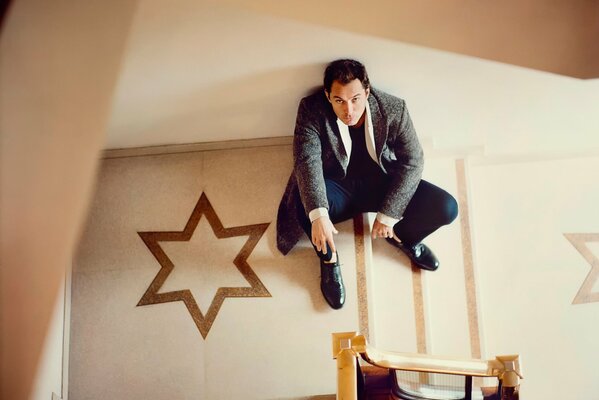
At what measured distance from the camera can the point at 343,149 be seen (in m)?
2.99

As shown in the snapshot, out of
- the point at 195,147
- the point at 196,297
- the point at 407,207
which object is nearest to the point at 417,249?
the point at 407,207

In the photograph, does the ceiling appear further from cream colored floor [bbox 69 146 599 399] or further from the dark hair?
cream colored floor [bbox 69 146 599 399]

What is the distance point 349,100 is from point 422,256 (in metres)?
0.90

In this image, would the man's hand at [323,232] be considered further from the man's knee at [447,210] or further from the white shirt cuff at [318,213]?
the man's knee at [447,210]

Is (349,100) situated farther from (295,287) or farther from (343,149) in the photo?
(295,287)

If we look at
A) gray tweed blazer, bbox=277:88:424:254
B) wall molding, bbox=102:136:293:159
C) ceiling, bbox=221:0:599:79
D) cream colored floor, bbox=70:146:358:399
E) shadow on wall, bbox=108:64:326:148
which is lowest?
cream colored floor, bbox=70:146:358:399

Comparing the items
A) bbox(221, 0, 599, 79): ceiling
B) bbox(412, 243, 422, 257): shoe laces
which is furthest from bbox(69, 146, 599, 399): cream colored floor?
bbox(221, 0, 599, 79): ceiling

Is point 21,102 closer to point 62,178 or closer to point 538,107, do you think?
point 62,178

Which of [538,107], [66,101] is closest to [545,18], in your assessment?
[538,107]

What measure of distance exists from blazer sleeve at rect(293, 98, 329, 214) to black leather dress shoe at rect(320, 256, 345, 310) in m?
0.37

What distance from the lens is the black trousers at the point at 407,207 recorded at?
122 inches

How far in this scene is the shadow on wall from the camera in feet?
9.75

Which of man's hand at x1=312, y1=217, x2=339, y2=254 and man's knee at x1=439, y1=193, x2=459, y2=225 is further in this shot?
man's knee at x1=439, y1=193, x2=459, y2=225

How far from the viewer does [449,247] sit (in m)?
3.42
